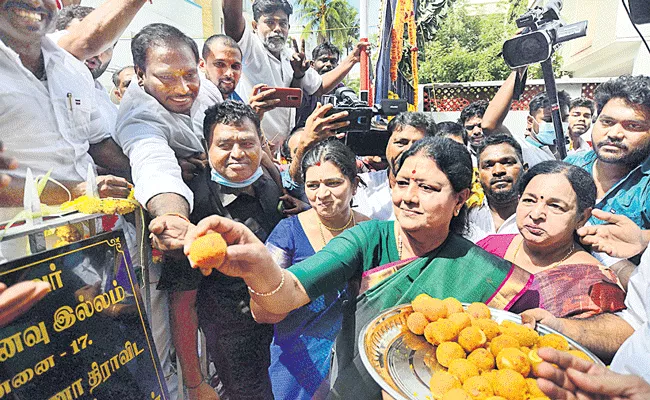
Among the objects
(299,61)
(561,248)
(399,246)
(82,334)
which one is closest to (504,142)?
(561,248)

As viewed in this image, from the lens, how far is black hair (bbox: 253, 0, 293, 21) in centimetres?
271

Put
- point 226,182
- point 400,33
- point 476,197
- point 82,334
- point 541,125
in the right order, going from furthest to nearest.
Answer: point 400,33
point 541,125
point 476,197
point 226,182
point 82,334

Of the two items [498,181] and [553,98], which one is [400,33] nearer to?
[553,98]

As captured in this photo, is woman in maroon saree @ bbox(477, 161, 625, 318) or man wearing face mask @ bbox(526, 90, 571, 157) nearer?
woman in maroon saree @ bbox(477, 161, 625, 318)

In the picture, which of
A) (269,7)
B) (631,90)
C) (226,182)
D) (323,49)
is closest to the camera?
(226,182)

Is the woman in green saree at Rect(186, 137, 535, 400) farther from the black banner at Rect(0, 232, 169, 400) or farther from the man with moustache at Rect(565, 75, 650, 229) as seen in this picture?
the man with moustache at Rect(565, 75, 650, 229)

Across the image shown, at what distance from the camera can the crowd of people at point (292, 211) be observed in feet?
5.14

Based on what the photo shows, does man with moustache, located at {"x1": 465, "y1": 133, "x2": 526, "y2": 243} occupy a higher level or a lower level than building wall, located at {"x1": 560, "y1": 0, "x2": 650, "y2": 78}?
lower

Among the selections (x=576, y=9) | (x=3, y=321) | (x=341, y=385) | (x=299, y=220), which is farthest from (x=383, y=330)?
(x=576, y=9)

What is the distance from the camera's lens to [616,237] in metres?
1.82

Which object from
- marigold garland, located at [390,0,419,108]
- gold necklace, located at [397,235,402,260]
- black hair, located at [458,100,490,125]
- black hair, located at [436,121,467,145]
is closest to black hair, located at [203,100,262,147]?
gold necklace, located at [397,235,402,260]

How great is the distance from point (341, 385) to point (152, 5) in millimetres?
1897

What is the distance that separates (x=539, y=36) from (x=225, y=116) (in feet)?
6.44

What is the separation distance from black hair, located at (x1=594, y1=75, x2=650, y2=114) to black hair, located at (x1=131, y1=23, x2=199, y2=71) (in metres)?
2.19
